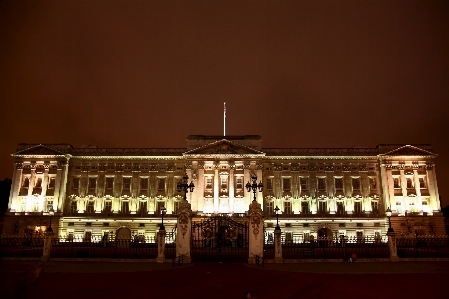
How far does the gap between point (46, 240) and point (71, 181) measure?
113 feet

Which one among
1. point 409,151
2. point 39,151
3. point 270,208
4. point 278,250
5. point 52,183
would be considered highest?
point 409,151

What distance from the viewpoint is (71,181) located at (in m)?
→ 59.4

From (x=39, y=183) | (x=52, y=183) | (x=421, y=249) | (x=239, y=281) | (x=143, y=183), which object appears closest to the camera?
(x=239, y=281)

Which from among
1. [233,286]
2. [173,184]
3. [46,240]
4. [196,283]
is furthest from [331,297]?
[173,184]

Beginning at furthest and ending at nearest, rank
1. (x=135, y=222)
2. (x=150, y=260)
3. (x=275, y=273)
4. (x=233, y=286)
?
(x=135, y=222), (x=150, y=260), (x=275, y=273), (x=233, y=286)

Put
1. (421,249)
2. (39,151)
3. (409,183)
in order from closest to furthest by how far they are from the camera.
Result: (421,249) < (409,183) < (39,151)

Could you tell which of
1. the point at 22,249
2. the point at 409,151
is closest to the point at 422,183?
the point at 409,151

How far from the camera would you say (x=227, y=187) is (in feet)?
188

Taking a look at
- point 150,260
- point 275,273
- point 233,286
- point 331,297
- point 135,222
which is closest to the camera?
point 331,297

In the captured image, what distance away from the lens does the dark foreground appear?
1471cm

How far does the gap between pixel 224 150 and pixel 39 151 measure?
30.8 m

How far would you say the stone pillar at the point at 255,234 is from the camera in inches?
995

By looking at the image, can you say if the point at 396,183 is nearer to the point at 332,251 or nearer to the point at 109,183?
the point at 332,251

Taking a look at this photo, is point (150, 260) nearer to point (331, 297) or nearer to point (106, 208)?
point (331, 297)
